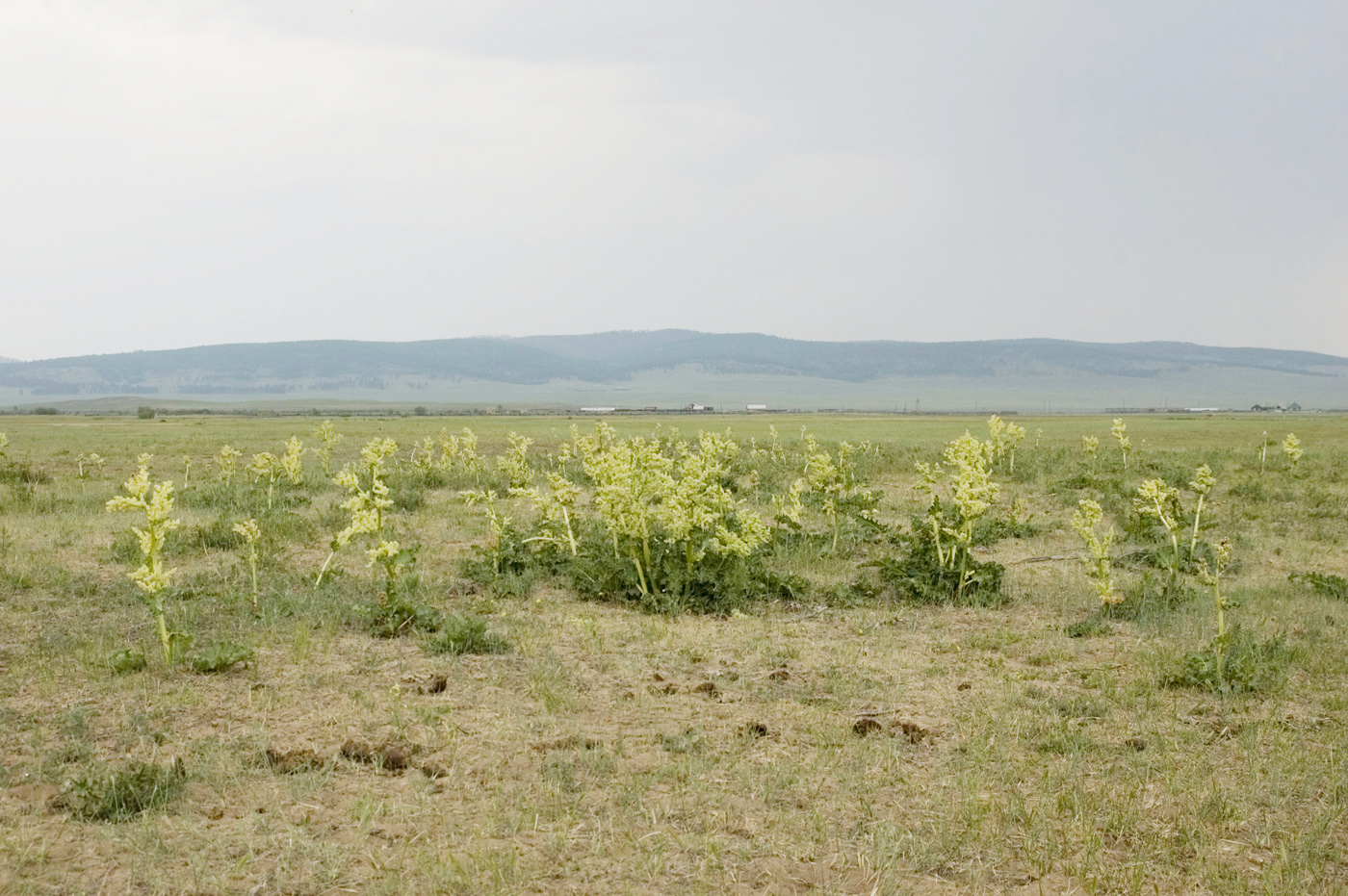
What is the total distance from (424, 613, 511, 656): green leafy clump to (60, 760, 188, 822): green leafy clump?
2654 millimetres

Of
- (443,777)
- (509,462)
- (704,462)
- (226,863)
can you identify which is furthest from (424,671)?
(509,462)

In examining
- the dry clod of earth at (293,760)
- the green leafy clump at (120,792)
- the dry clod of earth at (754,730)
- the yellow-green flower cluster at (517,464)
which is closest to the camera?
the green leafy clump at (120,792)

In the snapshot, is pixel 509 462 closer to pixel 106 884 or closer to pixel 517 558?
pixel 517 558

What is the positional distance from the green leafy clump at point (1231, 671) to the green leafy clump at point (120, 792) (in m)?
5.90

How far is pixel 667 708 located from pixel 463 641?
1.94 meters

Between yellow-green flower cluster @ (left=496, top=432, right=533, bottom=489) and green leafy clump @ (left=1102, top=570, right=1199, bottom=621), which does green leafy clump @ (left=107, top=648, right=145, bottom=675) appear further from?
yellow-green flower cluster @ (left=496, top=432, right=533, bottom=489)

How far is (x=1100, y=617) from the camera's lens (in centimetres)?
905

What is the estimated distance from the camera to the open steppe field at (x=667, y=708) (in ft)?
14.4

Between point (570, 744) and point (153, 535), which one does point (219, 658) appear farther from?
point (570, 744)

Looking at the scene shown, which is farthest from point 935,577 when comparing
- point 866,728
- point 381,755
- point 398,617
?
point 381,755

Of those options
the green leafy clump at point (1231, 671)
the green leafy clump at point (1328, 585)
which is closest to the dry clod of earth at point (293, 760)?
the green leafy clump at point (1231, 671)

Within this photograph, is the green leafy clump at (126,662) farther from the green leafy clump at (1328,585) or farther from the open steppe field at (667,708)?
the green leafy clump at (1328,585)

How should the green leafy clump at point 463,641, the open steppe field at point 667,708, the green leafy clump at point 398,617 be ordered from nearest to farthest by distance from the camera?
the open steppe field at point 667,708 → the green leafy clump at point 463,641 → the green leafy clump at point 398,617

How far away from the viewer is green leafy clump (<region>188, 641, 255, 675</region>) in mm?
6910
